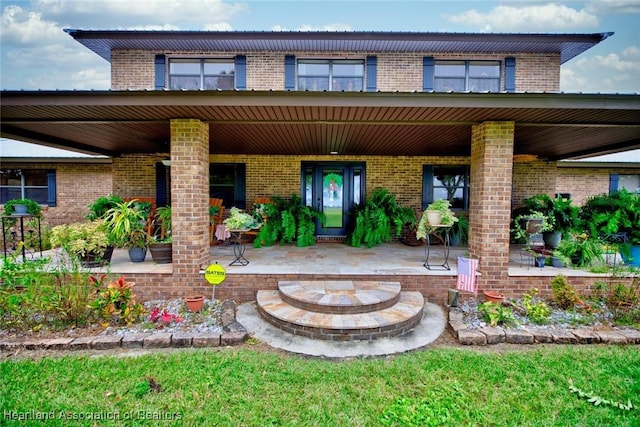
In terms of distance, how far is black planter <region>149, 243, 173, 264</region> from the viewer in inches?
183

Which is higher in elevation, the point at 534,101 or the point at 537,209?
the point at 534,101

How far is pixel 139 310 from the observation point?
3.60 metres

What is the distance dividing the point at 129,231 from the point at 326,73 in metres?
6.32

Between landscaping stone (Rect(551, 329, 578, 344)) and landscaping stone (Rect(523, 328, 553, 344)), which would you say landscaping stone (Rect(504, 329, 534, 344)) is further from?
landscaping stone (Rect(551, 329, 578, 344))

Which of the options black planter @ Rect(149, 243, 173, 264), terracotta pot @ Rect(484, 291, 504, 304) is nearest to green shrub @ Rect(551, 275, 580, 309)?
terracotta pot @ Rect(484, 291, 504, 304)

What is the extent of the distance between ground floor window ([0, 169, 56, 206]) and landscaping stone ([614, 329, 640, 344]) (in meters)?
14.1

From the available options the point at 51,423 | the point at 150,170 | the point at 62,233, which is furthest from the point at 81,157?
the point at 51,423

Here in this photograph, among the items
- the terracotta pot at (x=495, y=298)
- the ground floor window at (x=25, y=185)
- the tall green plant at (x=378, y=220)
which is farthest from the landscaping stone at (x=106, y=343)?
the ground floor window at (x=25, y=185)

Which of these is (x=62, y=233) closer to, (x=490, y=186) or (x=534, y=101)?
(x=490, y=186)

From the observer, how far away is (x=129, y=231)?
4.58 metres

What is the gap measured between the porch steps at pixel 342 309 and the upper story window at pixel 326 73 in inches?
237

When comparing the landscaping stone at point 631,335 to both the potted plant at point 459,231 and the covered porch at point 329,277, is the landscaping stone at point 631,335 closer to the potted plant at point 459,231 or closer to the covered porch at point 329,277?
the covered porch at point 329,277

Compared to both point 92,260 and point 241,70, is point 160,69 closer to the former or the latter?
point 241,70

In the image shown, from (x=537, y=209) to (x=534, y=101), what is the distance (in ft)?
8.89
